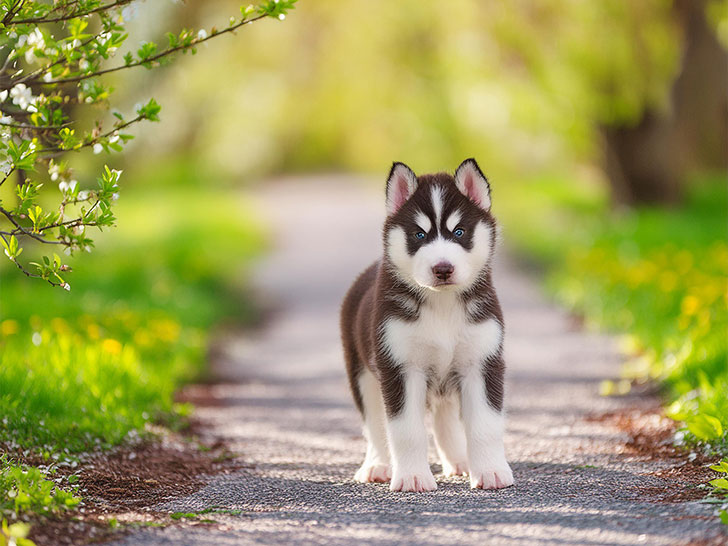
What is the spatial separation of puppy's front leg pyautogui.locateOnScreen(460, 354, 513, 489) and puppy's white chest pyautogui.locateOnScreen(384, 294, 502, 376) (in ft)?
0.28

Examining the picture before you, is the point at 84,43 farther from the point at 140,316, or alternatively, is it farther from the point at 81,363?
the point at 140,316

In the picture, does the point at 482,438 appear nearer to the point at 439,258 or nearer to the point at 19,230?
the point at 439,258

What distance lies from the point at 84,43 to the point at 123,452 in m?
2.34

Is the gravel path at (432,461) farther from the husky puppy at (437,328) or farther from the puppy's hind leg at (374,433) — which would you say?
the husky puppy at (437,328)

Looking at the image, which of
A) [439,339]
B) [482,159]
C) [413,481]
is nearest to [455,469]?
[413,481]

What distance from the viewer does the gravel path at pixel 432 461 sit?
166 inches

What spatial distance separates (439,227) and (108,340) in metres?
3.77

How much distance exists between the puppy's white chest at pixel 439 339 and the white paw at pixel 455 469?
2.29 ft

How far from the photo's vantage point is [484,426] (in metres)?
4.90

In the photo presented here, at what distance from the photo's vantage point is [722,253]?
10750 millimetres

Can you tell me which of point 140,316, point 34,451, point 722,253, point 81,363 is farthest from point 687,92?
point 34,451

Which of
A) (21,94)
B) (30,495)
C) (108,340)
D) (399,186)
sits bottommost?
(30,495)

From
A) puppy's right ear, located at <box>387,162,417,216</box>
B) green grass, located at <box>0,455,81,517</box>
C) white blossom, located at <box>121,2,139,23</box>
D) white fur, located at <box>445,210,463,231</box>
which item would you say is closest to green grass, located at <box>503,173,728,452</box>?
white fur, located at <box>445,210,463,231</box>

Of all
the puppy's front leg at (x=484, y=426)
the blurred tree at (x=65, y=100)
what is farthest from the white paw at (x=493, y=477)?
the blurred tree at (x=65, y=100)
